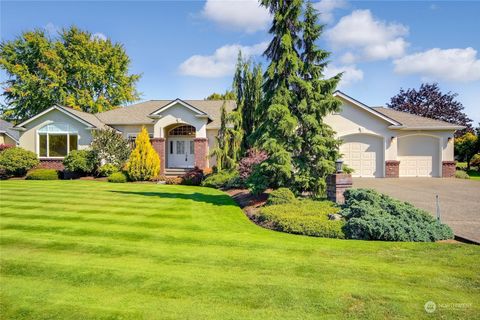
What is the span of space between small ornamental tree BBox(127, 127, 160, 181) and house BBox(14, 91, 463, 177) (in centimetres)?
214

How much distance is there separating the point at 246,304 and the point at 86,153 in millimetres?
21954

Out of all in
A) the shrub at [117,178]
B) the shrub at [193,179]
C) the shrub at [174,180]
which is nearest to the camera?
the shrub at [193,179]

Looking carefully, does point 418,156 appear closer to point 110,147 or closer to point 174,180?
point 174,180

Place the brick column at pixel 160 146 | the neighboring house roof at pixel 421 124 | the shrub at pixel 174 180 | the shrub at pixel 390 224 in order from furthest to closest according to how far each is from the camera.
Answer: the brick column at pixel 160 146 < the neighboring house roof at pixel 421 124 < the shrub at pixel 174 180 < the shrub at pixel 390 224

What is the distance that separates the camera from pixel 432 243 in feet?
A: 24.3

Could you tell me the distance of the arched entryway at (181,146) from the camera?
87.4 feet

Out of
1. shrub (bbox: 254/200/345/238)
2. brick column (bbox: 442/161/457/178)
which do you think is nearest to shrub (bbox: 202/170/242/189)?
shrub (bbox: 254/200/345/238)

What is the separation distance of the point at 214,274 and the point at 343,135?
19.4m

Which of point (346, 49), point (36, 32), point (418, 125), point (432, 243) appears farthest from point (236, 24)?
point (36, 32)

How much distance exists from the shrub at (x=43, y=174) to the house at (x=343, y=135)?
220 centimetres

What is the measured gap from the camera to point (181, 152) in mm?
26766

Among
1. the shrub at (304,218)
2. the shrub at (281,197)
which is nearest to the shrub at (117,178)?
the shrub at (281,197)

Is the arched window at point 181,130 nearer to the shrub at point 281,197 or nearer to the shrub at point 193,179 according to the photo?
the shrub at point 193,179

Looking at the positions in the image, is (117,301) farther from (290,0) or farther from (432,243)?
(290,0)
